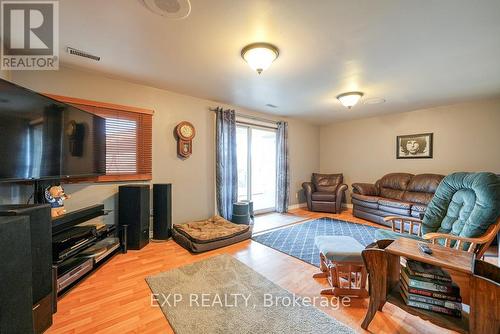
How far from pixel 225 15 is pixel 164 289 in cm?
246

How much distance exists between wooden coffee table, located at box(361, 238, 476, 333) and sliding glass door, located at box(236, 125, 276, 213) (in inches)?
129

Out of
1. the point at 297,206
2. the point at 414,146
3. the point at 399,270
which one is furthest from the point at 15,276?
the point at 414,146

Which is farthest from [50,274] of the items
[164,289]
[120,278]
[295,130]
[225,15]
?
[295,130]

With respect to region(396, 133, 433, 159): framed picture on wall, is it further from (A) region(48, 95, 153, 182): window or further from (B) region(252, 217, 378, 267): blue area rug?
(A) region(48, 95, 153, 182): window

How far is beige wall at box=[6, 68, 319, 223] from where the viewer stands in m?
2.55

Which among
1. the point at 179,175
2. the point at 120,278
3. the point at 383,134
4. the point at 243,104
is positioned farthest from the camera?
the point at 383,134

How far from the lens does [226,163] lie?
13.0 feet

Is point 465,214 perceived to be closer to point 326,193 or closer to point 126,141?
point 326,193

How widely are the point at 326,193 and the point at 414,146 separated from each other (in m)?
2.16

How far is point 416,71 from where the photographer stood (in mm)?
2600

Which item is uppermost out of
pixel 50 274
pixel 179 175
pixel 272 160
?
pixel 272 160

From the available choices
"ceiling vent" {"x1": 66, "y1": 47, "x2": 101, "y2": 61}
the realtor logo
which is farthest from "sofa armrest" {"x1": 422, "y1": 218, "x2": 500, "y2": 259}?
"ceiling vent" {"x1": 66, "y1": 47, "x2": 101, "y2": 61}

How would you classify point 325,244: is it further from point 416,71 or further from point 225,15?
point 416,71

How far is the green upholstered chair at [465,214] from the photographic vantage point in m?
1.78
